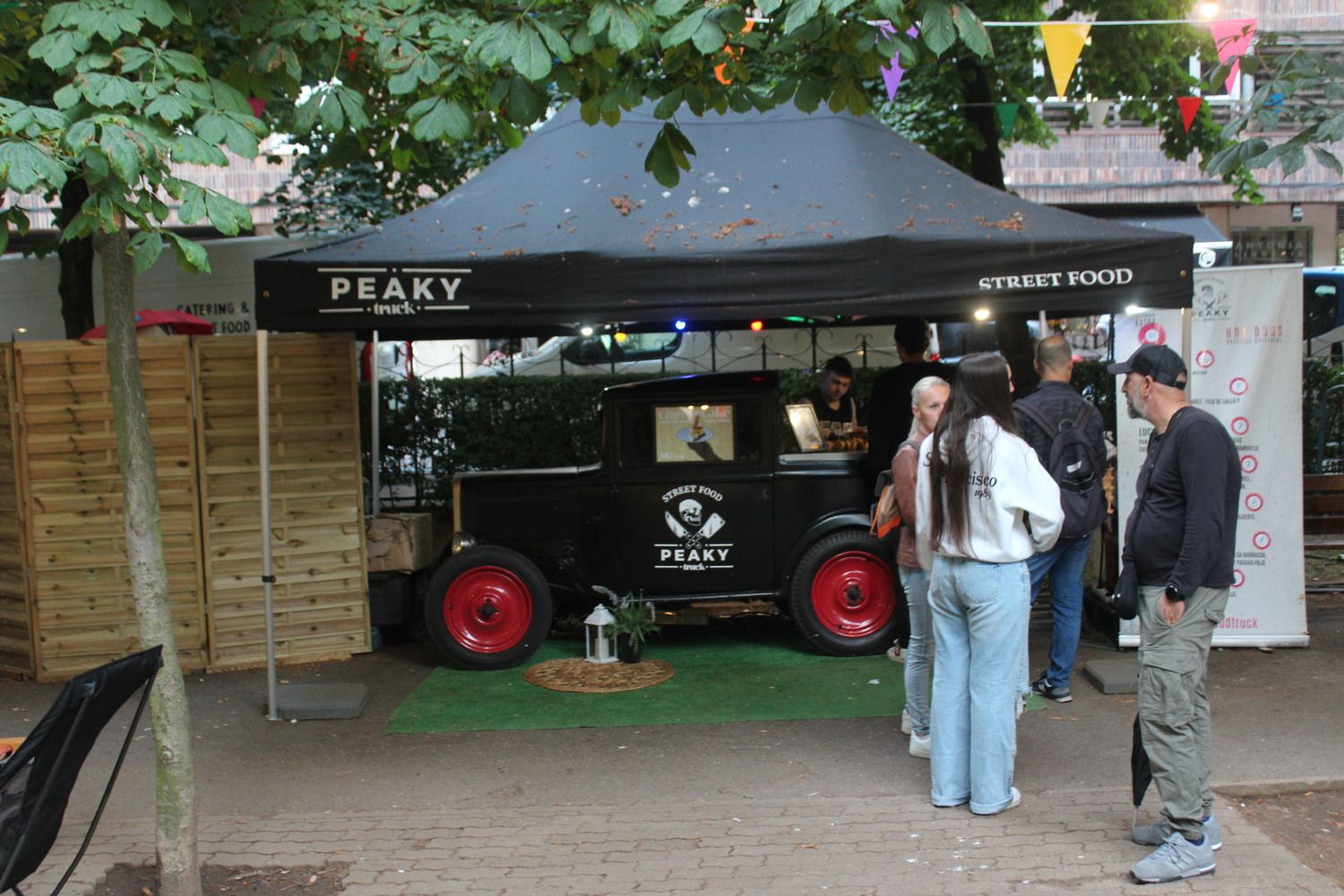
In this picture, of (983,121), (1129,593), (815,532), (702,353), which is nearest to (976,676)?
(1129,593)

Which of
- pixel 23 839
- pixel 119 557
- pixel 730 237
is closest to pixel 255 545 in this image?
pixel 119 557

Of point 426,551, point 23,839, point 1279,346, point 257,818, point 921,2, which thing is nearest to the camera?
point 23,839

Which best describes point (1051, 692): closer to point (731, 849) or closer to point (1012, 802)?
point (1012, 802)

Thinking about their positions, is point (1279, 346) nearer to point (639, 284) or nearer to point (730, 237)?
point (730, 237)

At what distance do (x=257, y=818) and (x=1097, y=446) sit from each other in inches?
174

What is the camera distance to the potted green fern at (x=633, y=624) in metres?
7.18

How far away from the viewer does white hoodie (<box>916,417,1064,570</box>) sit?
4641mm

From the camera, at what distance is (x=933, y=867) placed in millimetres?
4398

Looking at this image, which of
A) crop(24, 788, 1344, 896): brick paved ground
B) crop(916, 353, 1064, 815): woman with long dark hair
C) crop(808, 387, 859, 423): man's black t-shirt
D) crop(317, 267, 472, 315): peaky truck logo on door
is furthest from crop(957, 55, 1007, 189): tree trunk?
crop(24, 788, 1344, 896): brick paved ground

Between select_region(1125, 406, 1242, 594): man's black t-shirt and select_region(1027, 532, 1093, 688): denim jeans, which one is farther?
select_region(1027, 532, 1093, 688): denim jeans

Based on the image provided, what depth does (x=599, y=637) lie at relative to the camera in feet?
23.9

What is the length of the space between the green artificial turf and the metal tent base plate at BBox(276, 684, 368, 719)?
246 mm

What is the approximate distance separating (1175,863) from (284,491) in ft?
17.3

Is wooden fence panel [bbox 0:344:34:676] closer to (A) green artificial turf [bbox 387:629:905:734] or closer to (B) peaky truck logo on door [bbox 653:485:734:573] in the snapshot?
(A) green artificial turf [bbox 387:629:905:734]
